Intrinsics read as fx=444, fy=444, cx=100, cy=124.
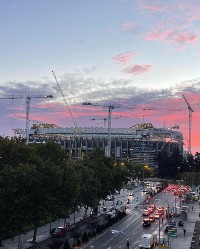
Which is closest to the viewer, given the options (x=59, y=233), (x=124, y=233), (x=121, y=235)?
(x=59, y=233)

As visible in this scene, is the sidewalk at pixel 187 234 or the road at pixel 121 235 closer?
the road at pixel 121 235

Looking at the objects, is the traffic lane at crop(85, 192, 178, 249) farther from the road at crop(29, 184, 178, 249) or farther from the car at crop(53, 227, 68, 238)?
the car at crop(53, 227, 68, 238)

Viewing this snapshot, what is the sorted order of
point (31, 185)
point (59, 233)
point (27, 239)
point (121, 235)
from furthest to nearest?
point (121, 235) < point (59, 233) < point (27, 239) < point (31, 185)

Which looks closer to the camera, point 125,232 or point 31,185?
point 31,185

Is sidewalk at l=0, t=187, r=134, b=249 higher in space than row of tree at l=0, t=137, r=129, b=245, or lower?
lower

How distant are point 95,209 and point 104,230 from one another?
19.6 m

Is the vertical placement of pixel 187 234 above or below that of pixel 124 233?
above

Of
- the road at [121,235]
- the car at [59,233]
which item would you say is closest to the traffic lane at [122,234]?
the road at [121,235]

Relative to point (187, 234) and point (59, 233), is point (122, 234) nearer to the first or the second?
point (59, 233)

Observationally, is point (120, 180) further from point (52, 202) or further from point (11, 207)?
point (11, 207)

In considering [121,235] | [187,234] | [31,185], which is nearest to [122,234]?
[121,235]

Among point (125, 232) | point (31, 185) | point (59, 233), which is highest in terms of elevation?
point (31, 185)

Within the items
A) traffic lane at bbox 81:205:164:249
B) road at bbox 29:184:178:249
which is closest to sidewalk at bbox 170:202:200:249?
road at bbox 29:184:178:249

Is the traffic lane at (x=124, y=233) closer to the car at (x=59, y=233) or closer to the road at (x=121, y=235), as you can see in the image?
the road at (x=121, y=235)
